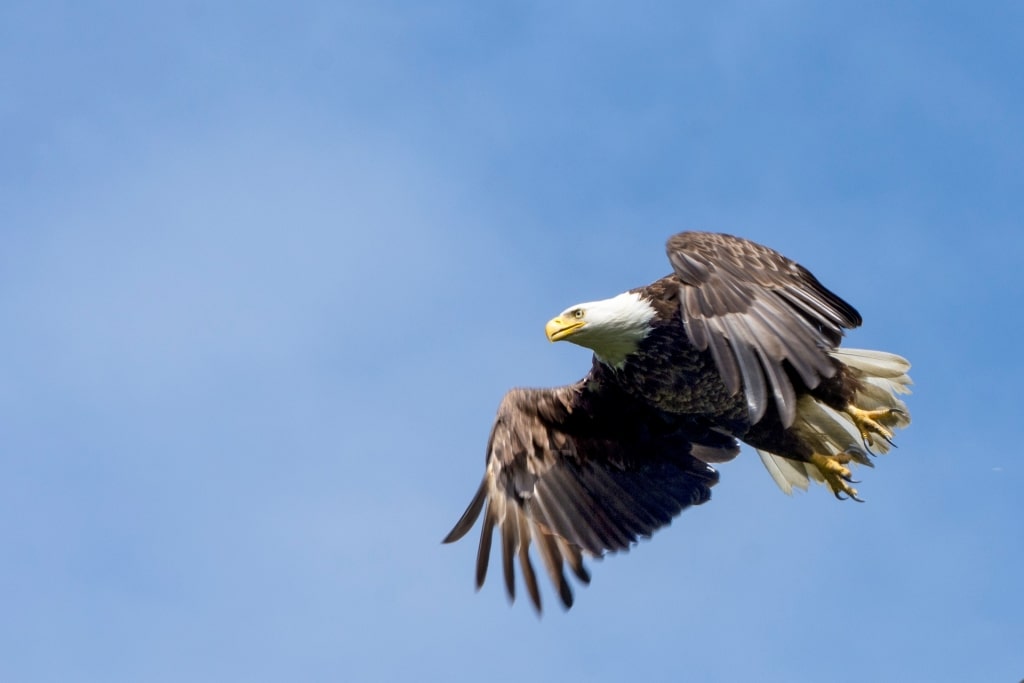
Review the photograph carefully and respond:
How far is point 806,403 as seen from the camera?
8.81m

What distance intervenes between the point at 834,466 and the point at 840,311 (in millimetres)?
1399

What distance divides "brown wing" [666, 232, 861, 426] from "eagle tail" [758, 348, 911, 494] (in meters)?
1.06

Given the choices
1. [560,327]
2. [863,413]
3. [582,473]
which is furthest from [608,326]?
[863,413]

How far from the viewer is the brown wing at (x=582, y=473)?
30.4ft

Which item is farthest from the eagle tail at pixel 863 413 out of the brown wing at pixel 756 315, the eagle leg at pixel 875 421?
the brown wing at pixel 756 315

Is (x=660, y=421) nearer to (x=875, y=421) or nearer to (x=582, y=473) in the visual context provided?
(x=582, y=473)

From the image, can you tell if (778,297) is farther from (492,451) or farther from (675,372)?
(492,451)

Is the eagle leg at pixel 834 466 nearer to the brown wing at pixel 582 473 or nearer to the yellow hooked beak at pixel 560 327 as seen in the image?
the brown wing at pixel 582 473

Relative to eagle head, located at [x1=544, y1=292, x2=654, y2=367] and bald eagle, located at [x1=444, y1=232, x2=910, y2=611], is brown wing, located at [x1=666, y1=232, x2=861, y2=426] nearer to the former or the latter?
bald eagle, located at [x1=444, y1=232, x2=910, y2=611]

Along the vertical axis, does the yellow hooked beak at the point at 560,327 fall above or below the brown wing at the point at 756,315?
above

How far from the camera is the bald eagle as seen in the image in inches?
314

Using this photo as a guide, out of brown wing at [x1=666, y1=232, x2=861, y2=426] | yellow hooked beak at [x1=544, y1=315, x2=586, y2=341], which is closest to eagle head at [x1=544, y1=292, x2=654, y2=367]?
yellow hooked beak at [x1=544, y1=315, x2=586, y2=341]

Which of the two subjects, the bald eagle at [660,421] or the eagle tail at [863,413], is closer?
the bald eagle at [660,421]

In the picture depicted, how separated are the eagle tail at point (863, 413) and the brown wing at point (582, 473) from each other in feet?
1.99
